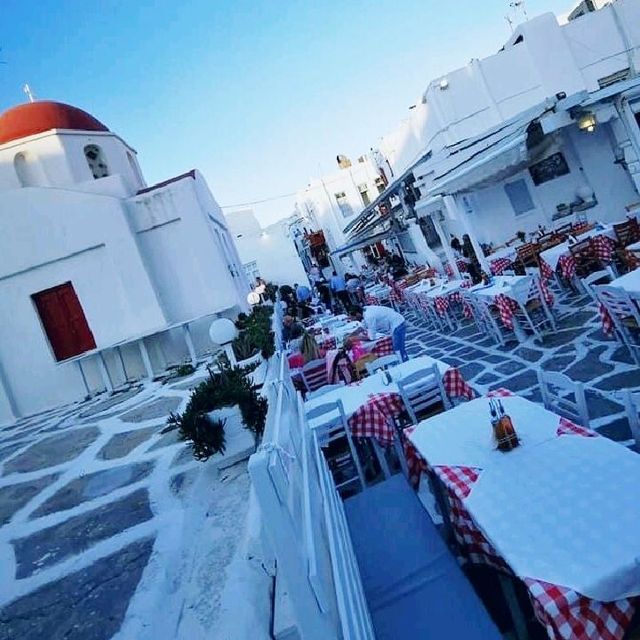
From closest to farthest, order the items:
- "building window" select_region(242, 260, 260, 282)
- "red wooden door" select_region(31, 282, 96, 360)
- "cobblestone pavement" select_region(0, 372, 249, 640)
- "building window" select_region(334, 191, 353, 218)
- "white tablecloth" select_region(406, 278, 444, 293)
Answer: "cobblestone pavement" select_region(0, 372, 249, 640)
"white tablecloth" select_region(406, 278, 444, 293)
"red wooden door" select_region(31, 282, 96, 360)
"building window" select_region(242, 260, 260, 282)
"building window" select_region(334, 191, 353, 218)

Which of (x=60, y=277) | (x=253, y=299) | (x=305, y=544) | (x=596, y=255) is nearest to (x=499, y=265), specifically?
(x=596, y=255)

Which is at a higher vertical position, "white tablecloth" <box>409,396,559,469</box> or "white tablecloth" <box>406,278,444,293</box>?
"white tablecloth" <box>406,278,444,293</box>

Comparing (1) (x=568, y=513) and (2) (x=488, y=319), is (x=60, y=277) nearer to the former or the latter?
(2) (x=488, y=319)

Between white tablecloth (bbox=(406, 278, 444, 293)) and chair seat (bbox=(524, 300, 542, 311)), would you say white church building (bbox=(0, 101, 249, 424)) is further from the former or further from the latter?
chair seat (bbox=(524, 300, 542, 311))

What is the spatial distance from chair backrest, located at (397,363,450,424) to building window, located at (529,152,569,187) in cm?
1496

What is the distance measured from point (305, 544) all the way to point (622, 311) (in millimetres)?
5246

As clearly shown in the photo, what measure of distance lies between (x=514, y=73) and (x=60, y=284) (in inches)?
826

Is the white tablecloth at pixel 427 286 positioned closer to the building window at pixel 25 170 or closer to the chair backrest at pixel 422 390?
the chair backrest at pixel 422 390

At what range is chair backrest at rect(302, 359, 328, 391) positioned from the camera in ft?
27.8

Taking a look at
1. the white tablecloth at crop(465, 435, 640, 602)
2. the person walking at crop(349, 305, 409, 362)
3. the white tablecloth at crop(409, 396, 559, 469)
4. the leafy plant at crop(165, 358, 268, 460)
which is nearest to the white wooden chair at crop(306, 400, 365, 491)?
the leafy plant at crop(165, 358, 268, 460)

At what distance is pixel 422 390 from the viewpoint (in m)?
5.34

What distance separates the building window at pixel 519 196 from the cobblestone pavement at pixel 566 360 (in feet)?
28.0

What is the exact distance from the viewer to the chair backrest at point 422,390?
5203 mm

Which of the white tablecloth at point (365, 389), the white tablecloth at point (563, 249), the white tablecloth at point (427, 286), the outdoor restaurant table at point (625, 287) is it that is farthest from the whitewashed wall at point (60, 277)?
the outdoor restaurant table at point (625, 287)
